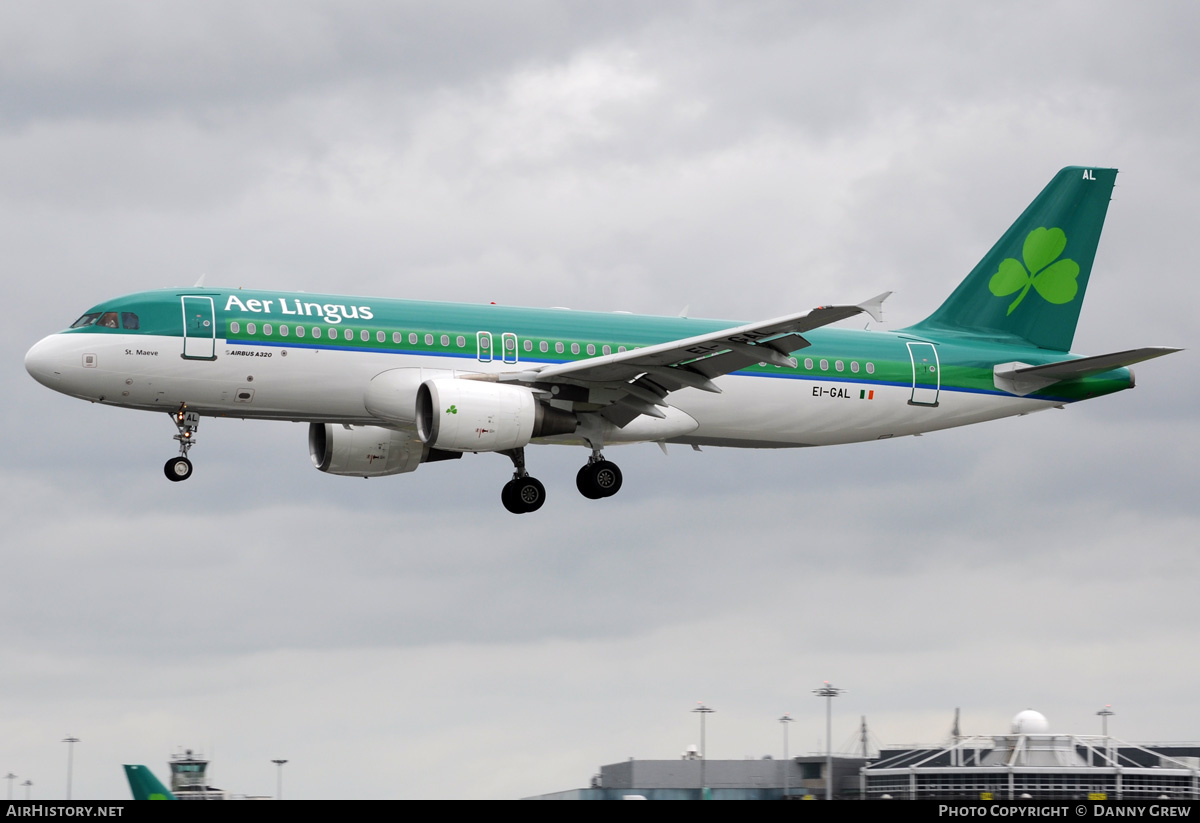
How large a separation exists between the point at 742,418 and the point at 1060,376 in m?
10.6

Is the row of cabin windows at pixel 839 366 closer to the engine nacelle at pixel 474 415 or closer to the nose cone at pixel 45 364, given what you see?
the engine nacelle at pixel 474 415

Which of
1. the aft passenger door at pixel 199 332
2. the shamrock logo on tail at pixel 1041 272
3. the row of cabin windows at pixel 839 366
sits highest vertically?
the shamrock logo on tail at pixel 1041 272

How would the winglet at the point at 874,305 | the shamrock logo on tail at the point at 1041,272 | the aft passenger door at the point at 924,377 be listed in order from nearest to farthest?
the winglet at the point at 874,305
the aft passenger door at the point at 924,377
the shamrock logo on tail at the point at 1041,272

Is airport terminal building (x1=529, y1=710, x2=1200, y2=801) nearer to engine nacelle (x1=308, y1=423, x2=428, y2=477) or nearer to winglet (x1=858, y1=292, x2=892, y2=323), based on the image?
engine nacelle (x1=308, y1=423, x2=428, y2=477)

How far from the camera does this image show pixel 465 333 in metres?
43.2

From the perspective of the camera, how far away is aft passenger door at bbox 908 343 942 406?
48.5m

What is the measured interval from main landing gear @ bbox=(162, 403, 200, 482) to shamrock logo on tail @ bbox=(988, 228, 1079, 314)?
2605cm

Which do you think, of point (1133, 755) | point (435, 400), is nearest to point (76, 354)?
point (435, 400)

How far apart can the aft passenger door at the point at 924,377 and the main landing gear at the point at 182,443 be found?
2122cm

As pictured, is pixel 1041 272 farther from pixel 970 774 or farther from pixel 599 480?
pixel 970 774

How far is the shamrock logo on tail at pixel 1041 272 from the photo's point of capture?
52281mm

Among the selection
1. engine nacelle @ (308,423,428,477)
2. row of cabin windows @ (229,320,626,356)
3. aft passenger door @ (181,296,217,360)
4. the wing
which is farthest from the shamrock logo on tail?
aft passenger door @ (181,296,217,360)

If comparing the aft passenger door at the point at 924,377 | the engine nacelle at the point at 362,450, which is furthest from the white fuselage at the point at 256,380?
the aft passenger door at the point at 924,377

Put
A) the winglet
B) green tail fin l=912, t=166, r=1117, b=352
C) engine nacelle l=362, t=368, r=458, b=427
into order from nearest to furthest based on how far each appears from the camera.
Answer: the winglet < engine nacelle l=362, t=368, r=458, b=427 < green tail fin l=912, t=166, r=1117, b=352
